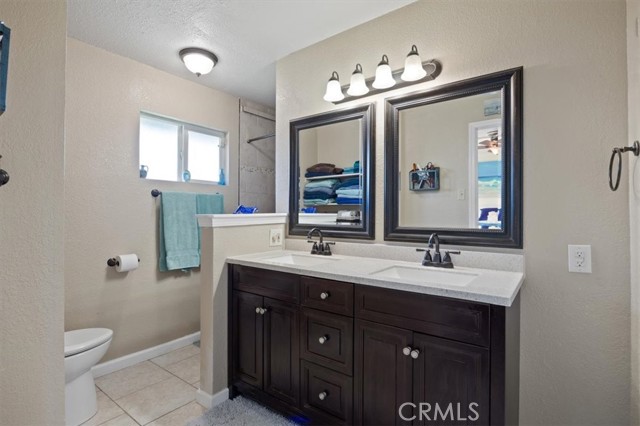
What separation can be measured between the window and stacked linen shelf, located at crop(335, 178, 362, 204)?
1.48m

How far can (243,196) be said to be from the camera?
3.36 m

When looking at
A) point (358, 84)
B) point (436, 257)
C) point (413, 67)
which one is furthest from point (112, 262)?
point (413, 67)

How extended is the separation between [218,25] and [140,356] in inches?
100

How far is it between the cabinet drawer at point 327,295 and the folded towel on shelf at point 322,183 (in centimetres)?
82

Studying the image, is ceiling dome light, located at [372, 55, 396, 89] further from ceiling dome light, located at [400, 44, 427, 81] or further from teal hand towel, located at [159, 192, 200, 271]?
teal hand towel, located at [159, 192, 200, 271]

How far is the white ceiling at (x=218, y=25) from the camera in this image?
1.90m

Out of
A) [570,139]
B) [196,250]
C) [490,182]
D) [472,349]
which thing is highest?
[570,139]

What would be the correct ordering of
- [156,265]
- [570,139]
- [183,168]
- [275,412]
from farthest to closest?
[183,168], [156,265], [275,412], [570,139]

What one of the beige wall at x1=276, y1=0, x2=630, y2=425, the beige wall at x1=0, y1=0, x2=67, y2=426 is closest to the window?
the beige wall at x1=0, y1=0, x2=67, y2=426

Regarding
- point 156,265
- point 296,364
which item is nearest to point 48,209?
point 296,364

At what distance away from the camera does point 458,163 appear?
174 cm

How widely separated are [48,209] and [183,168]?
6.31ft

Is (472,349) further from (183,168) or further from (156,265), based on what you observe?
(183,168)

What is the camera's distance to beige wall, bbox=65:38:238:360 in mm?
2238
